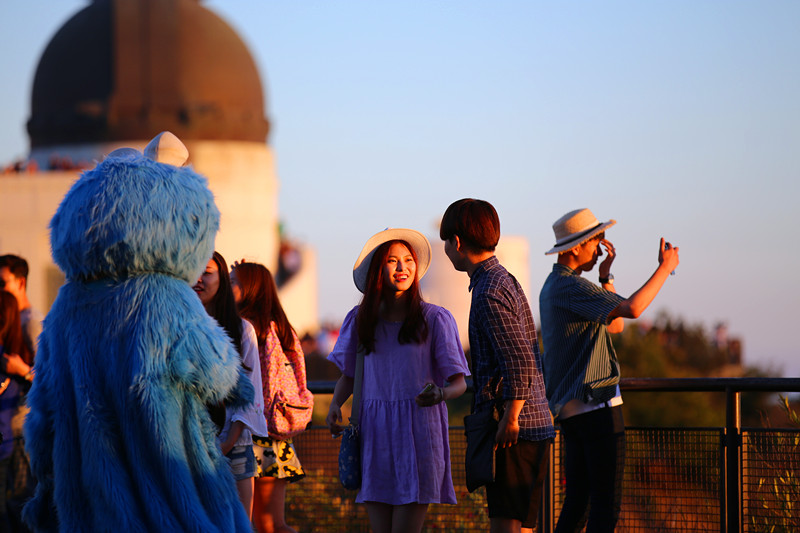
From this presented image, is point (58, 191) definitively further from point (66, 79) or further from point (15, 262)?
point (15, 262)

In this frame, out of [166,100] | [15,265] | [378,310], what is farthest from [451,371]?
[166,100]

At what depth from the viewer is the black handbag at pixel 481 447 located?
4.44 m

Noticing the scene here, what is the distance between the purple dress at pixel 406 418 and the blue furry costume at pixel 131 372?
1.16 meters

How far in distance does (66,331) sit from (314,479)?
131 inches

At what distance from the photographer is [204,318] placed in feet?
12.2

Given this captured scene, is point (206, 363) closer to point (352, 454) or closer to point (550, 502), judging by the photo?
point (352, 454)

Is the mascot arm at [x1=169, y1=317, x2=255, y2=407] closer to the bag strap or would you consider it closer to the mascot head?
Result: the mascot head

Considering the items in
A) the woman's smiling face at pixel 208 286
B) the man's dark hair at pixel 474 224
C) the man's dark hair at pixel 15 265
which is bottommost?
the woman's smiling face at pixel 208 286

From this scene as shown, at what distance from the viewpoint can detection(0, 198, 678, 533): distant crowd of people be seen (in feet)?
14.9

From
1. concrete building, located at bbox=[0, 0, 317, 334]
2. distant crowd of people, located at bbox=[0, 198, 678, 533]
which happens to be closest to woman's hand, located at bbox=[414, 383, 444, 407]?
distant crowd of people, located at bbox=[0, 198, 678, 533]

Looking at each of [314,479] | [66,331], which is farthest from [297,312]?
[66,331]

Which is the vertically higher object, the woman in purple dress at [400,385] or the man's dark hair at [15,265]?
the man's dark hair at [15,265]

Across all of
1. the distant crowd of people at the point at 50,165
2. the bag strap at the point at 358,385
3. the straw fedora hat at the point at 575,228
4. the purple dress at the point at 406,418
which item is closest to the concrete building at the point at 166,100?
the distant crowd of people at the point at 50,165

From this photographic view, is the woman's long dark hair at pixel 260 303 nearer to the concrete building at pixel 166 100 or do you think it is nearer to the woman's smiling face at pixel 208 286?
the woman's smiling face at pixel 208 286
